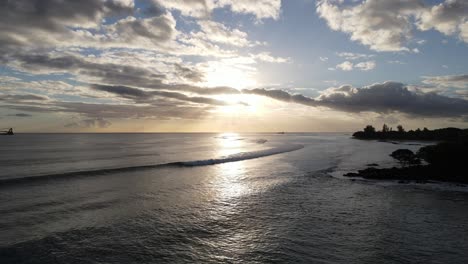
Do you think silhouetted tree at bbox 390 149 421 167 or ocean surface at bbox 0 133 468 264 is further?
silhouetted tree at bbox 390 149 421 167

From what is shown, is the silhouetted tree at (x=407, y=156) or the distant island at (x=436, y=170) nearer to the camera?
the distant island at (x=436, y=170)

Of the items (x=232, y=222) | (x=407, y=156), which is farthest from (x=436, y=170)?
(x=232, y=222)

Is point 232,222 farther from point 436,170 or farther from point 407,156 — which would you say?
point 407,156

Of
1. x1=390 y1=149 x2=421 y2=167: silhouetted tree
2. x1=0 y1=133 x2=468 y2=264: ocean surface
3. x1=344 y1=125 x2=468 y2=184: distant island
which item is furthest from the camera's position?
x1=390 y1=149 x2=421 y2=167: silhouetted tree

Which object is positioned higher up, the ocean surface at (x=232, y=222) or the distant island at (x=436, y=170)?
the distant island at (x=436, y=170)

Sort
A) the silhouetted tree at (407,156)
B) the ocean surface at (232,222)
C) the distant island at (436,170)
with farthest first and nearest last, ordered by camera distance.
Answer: the silhouetted tree at (407,156), the distant island at (436,170), the ocean surface at (232,222)

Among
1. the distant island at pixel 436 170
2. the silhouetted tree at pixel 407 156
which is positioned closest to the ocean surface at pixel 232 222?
the distant island at pixel 436 170

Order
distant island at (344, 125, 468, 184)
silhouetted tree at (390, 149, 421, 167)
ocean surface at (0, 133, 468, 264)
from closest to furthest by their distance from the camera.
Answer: ocean surface at (0, 133, 468, 264)
distant island at (344, 125, 468, 184)
silhouetted tree at (390, 149, 421, 167)

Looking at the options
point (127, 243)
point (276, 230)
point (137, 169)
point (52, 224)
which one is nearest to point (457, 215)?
point (276, 230)

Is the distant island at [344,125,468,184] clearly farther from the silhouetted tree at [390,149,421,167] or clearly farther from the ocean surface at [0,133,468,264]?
the ocean surface at [0,133,468,264]

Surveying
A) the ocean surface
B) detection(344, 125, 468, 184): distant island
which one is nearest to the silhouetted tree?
detection(344, 125, 468, 184): distant island

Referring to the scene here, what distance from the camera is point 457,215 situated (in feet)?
59.6

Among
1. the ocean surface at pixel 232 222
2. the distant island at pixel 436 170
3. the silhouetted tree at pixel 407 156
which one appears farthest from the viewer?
the silhouetted tree at pixel 407 156

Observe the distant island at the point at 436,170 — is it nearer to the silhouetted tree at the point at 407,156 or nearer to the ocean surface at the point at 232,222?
the silhouetted tree at the point at 407,156
